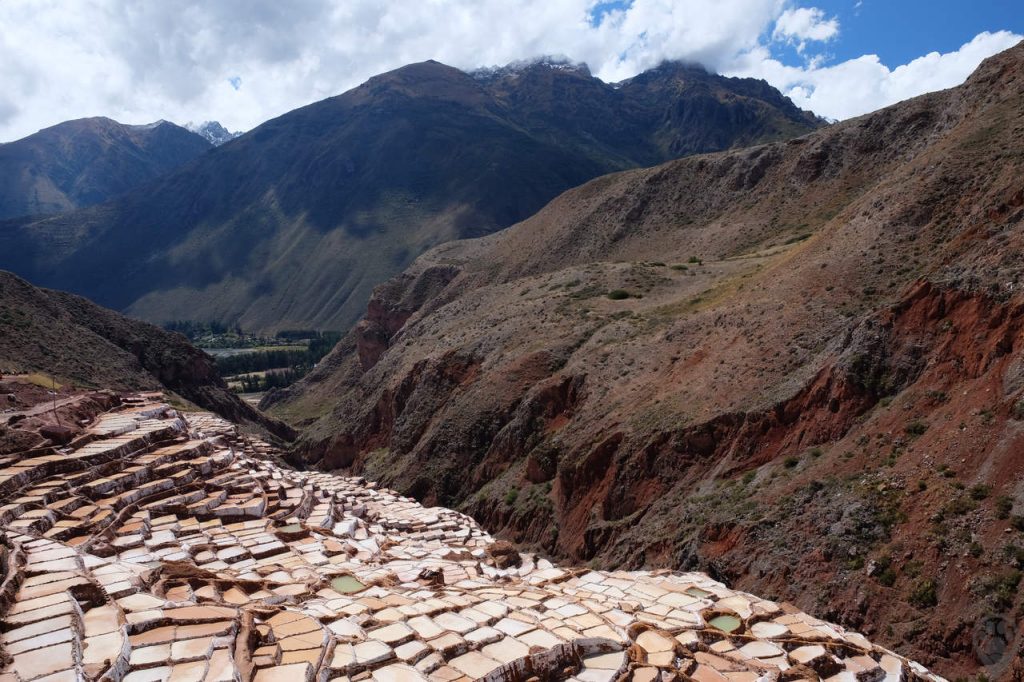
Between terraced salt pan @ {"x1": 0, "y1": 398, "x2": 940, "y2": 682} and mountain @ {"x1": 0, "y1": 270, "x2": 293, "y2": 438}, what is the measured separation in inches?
1154

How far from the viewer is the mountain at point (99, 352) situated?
48.4m

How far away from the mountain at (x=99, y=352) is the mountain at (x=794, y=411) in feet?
58.1

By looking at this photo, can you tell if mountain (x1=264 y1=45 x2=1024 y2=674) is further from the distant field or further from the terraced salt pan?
the distant field

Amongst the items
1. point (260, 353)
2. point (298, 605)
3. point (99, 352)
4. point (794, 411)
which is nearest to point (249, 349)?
point (260, 353)

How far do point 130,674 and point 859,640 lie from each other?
11.5m

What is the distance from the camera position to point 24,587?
11062 mm

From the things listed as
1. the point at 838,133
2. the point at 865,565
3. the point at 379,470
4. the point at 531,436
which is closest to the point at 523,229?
the point at 838,133

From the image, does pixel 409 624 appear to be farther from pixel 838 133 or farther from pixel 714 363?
pixel 838 133

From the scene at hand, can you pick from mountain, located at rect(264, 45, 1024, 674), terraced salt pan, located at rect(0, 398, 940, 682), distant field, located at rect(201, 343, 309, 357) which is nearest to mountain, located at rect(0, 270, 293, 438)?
mountain, located at rect(264, 45, 1024, 674)

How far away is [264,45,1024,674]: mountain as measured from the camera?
14.3m

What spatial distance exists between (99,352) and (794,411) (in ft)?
174

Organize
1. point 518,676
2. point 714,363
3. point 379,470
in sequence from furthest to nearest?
point 379,470 → point 714,363 → point 518,676

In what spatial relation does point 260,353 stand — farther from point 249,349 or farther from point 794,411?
point 794,411

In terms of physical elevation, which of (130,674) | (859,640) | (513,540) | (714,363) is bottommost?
(513,540)
